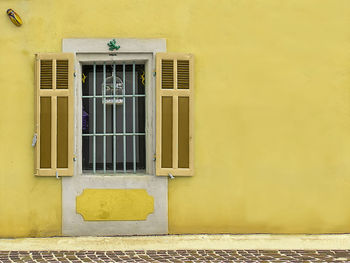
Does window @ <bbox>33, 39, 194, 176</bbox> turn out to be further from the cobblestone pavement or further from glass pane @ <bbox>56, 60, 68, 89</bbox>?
the cobblestone pavement

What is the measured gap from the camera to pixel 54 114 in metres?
4.81

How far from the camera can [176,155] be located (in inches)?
189

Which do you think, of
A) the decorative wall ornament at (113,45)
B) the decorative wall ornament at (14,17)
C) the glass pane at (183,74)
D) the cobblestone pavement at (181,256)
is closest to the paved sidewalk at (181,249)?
the cobblestone pavement at (181,256)

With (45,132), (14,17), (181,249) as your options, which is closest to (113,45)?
(14,17)

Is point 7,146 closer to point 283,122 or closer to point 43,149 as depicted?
point 43,149

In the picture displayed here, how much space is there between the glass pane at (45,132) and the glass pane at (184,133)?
5.50 feet

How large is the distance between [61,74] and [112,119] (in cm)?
87

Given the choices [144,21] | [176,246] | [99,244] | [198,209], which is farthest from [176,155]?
[144,21]

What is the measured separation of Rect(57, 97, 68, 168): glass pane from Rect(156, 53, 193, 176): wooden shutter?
1.18 meters

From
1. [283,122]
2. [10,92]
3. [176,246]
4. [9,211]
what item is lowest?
[176,246]

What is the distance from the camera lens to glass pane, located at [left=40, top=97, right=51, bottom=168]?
481 cm

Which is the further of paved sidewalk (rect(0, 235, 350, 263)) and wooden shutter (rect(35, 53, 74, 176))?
wooden shutter (rect(35, 53, 74, 176))

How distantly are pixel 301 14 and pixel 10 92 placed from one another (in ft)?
12.8

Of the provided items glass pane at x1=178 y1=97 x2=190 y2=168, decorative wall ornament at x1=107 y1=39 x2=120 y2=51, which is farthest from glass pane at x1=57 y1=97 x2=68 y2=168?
glass pane at x1=178 y1=97 x2=190 y2=168
